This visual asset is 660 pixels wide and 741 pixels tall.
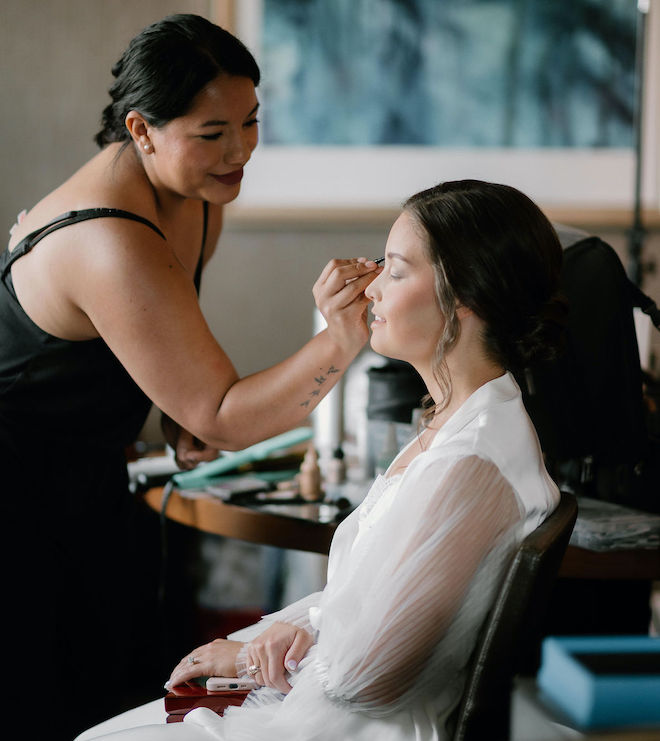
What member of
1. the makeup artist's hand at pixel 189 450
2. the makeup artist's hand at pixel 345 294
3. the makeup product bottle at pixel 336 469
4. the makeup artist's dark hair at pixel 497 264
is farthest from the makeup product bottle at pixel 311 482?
the makeup artist's dark hair at pixel 497 264

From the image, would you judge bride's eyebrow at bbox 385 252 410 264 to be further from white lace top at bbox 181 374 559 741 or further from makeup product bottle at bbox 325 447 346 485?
makeup product bottle at bbox 325 447 346 485

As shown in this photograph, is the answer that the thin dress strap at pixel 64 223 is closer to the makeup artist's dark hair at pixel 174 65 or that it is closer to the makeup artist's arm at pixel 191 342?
the makeup artist's arm at pixel 191 342

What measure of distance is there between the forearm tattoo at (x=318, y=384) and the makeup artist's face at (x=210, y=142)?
36 centimetres

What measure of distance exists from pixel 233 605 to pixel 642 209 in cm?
184

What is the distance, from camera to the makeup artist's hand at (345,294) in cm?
136

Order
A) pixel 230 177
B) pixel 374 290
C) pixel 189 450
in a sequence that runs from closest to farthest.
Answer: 1. pixel 374 290
2. pixel 230 177
3. pixel 189 450

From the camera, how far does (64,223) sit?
138cm

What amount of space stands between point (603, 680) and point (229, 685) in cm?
75

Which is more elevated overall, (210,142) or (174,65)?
(174,65)

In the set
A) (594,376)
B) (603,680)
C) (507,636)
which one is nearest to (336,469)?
(594,376)

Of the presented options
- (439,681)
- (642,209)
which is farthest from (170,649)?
(642,209)

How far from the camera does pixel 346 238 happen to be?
291cm

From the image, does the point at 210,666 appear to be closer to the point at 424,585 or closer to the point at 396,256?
the point at 424,585

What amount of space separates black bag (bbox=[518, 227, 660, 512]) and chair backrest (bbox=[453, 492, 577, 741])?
0.76 m
